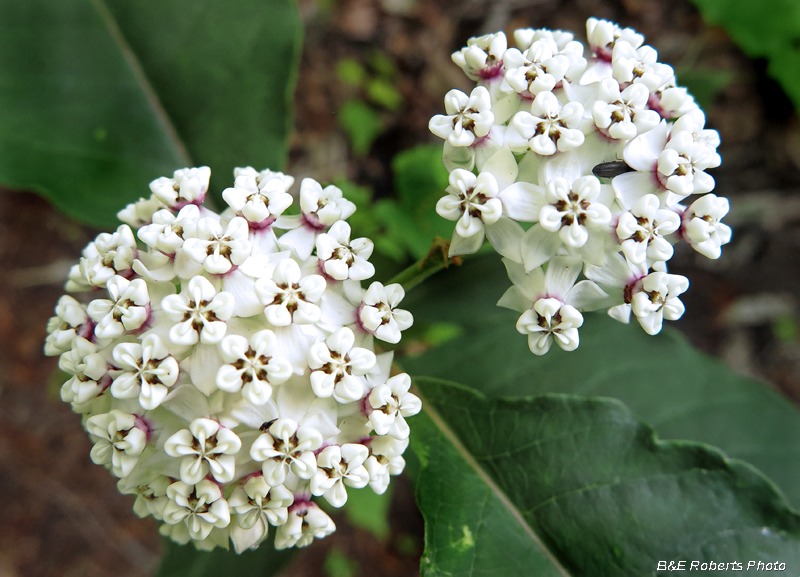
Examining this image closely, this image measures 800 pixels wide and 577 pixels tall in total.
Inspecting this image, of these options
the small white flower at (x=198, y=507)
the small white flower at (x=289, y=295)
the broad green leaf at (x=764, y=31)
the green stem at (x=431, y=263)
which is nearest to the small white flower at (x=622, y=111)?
the green stem at (x=431, y=263)

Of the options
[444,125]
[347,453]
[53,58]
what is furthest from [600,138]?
[53,58]

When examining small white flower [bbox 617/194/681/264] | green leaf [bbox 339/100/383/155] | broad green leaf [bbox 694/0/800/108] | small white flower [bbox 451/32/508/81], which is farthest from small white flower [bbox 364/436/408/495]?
broad green leaf [bbox 694/0/800/108]

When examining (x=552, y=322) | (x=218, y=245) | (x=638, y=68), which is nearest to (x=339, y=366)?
(x=218, y=245)

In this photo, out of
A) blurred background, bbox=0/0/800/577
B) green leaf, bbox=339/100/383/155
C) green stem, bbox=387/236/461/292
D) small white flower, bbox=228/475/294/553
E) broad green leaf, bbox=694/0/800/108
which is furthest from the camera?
green leaf, bbox=339/100/383/155

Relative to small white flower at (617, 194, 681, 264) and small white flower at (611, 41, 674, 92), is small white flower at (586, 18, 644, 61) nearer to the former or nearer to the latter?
small white flower at (611, 41, 674, 92)

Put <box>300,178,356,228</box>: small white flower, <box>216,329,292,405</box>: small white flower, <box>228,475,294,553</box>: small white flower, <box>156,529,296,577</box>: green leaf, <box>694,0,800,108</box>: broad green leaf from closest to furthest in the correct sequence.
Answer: <box>216,329,292,405</box>: small white flower, <box>228,475,294,553</box>: small white flower, <box>300,178,356,228</box>: small white flower, <box>156,529,296,577</box>: green leaf, <box>694,0,800,108</box>: broad green leaf

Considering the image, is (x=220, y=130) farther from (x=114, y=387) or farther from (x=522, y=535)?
(x=522, y=535)
